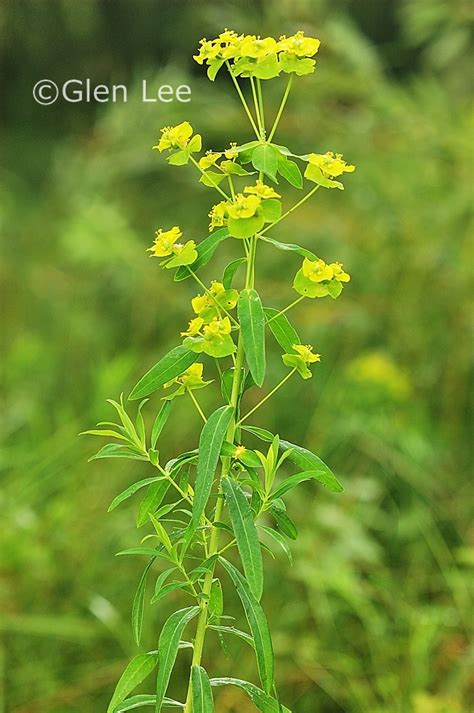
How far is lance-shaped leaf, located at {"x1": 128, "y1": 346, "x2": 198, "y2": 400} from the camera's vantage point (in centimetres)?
66

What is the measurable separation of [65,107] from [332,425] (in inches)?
91.3

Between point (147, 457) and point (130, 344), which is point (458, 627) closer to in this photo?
point (147, 457)

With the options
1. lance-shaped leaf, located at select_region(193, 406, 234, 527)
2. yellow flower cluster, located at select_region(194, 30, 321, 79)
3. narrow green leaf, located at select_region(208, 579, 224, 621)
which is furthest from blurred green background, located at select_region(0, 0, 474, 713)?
yellow flower cluster, located at select_region(194, 30, 321, 79)

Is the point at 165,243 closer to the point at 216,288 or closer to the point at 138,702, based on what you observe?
the point at 216,288

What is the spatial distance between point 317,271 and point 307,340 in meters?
1.81

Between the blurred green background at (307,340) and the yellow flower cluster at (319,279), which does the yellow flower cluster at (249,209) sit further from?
the blurred green background at (307,340)

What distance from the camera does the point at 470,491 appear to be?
2.11m

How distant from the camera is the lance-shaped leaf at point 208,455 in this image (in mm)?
618

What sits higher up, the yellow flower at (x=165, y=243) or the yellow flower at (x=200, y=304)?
the yellow flower at (x=165, y=243)

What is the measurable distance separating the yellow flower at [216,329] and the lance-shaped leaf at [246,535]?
0.31ft

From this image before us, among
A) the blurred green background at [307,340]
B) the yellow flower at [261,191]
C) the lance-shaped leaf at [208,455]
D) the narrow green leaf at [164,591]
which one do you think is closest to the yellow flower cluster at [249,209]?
the yellow flower at [261,191]

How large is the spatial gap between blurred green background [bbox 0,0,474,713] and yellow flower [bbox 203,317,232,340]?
0.80 metres

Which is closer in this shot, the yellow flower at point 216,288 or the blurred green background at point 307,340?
the yellow flower at point 216,288

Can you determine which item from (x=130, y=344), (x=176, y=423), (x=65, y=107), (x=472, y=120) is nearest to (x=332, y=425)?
(x=176, y=423)
